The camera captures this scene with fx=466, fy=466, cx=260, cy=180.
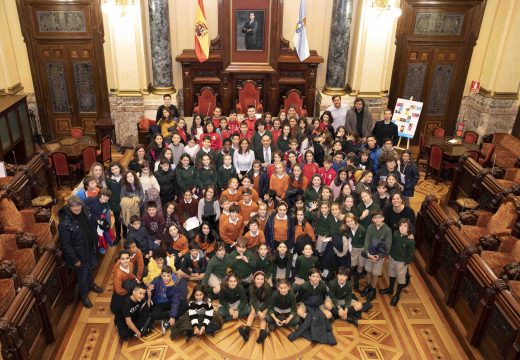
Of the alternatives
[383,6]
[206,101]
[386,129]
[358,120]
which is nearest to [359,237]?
[386,129]

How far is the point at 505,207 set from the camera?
7.17m

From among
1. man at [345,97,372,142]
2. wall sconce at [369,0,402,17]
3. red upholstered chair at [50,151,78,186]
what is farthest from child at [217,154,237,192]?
wall sconce at [369,0,402,17]

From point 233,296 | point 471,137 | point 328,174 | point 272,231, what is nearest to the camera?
point 233,296

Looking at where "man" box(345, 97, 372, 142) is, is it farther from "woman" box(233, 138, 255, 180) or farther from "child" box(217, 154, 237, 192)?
"child" box(217, 154, 237, 192)

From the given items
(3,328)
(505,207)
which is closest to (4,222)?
(3,328)

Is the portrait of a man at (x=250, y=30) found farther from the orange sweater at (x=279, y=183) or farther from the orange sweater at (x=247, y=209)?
the orange sweater at (x=247, y=209)

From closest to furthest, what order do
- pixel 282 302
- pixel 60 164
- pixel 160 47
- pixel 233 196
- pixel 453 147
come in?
pixel 282 302
pixel 233 196
pixel 60 164
pixel 453 147
pixel 160 47

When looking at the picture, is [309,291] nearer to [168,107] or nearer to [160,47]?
[168,107]

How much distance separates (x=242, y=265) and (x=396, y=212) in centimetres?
234

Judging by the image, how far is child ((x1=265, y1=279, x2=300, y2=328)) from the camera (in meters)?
6.07

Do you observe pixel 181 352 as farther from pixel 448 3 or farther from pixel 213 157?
pixel 448 3

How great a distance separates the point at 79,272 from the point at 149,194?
4.88 ft

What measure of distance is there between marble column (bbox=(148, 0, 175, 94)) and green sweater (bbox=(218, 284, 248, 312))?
6.62m

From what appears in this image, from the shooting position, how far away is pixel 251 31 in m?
11.1
